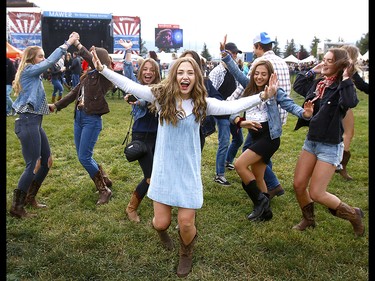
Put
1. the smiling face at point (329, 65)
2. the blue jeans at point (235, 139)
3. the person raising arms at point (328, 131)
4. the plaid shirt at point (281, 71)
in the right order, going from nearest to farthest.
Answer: the person raising arms at point (328, 131) < the smiling face at point (329, 65) < the plaid shirt at point (281, 71) < the blue jeans at point (235, 139)

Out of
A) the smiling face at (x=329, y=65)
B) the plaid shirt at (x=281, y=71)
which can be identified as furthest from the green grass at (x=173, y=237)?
the plaid shirt at (x=281, y=71)

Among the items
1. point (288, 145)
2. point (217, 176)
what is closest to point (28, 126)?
Answer: point (217, 176)

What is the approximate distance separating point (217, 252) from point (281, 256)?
0.55 metres

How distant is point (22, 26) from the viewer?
2857 millimetres

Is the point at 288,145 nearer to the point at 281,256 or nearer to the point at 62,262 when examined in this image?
the point at 281,256

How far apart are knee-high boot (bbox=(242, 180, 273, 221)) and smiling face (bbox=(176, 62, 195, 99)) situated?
4.99 feet

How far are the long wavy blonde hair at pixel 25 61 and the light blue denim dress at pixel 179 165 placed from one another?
154 centimetres

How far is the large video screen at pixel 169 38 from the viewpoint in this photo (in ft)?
16.0

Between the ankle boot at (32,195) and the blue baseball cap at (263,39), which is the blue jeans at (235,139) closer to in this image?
the blue baseball cap at (263,39)

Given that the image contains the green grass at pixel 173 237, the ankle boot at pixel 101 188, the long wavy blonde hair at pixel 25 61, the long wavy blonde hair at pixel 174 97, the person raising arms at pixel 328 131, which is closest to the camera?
the long wavy blonde hair at pixel 174 97

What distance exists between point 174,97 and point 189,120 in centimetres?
21

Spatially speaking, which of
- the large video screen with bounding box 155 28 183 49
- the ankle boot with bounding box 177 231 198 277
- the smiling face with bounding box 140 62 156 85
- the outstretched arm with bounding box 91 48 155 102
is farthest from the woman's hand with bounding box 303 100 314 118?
the large video screen with bounding box 155 28 183 49

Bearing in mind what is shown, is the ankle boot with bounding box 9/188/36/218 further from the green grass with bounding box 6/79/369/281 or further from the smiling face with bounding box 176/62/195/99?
the smiling face with bounding box 176/62/195/99

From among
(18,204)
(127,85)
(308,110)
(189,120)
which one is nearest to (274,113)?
(308,110)
